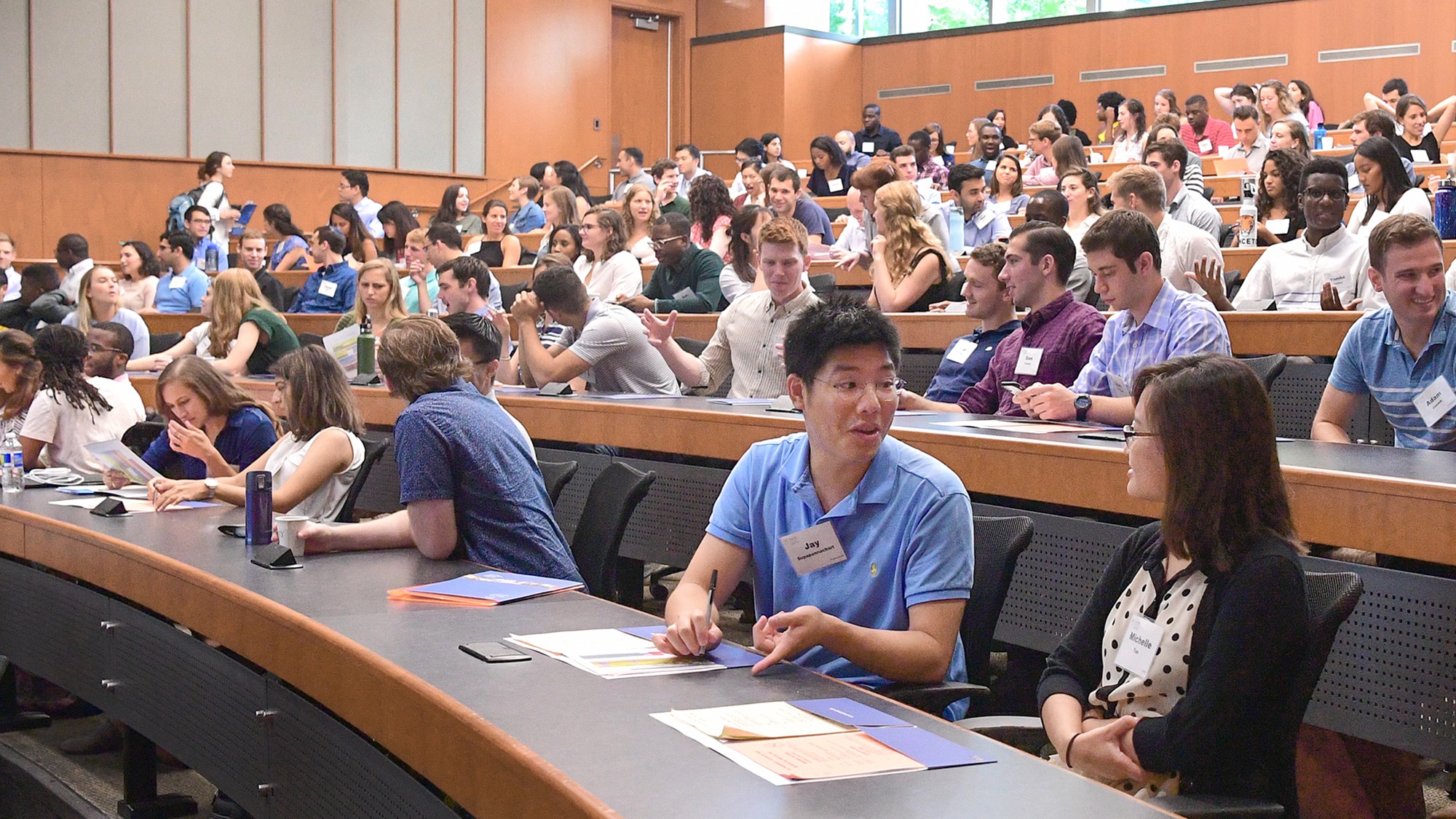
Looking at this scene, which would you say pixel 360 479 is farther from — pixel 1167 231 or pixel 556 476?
pixel 1167 231

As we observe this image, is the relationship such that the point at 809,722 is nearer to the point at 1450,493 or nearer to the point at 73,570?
the point at 1450,493

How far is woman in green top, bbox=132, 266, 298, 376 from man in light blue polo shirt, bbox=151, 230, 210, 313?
2.69 meters

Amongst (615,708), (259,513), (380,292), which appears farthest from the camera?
(380,292)

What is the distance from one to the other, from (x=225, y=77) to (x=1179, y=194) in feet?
31.7

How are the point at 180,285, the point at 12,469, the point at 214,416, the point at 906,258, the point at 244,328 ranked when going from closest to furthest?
the point at 12,469, the point at 214,416, the point at 906,258, the point at 244,328, the point at 180,285

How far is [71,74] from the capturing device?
39.0 ft

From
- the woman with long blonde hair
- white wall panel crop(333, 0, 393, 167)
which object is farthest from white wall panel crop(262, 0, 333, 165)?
the woman with long blonde hair

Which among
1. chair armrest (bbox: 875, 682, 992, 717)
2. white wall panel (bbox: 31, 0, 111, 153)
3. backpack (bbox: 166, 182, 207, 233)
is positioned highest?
white wall panel (bbox: 31, 0, 111, 153)

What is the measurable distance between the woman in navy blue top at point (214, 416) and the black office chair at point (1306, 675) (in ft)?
9.40

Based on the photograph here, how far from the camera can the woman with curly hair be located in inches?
294

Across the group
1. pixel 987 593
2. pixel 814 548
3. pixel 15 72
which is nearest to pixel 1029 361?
pixel 987 593

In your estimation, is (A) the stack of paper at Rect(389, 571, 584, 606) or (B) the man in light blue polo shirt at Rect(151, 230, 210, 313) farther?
(B) the man in light blue polo shirt at Rect(151, 230, 210, 313)

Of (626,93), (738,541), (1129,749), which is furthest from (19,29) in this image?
(1129,749)

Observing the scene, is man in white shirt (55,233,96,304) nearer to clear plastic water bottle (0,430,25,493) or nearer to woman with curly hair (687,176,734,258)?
woman with curly hair (687,176,734,258)
